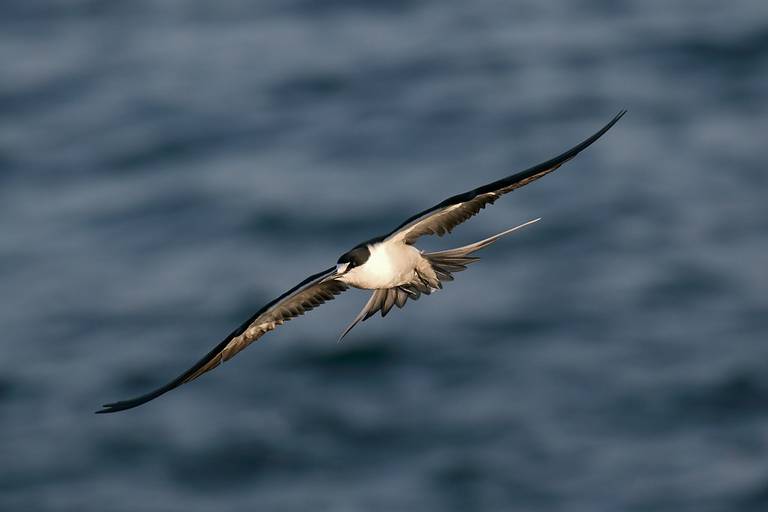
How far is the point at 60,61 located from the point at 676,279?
63.3 ft

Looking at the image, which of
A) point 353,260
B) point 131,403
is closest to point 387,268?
point 353,260

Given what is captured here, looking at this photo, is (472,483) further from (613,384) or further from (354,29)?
(354,29)

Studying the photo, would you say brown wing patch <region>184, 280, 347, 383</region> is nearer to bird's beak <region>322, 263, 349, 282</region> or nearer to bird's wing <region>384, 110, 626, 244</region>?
bird's beak <region>322, 263, 349, 282</region>

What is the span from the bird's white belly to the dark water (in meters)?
16.5

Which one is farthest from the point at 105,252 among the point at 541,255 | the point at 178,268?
the point at 541,255

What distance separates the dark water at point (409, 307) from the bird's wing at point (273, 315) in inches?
639

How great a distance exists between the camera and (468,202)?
37.5ft

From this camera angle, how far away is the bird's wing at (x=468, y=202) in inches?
436

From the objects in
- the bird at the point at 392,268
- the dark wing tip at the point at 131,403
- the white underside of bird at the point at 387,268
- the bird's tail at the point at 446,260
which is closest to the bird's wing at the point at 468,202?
the bird at the point at 392,268

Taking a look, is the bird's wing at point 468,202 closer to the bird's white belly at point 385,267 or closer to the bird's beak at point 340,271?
the bird's white belly at point 385,267

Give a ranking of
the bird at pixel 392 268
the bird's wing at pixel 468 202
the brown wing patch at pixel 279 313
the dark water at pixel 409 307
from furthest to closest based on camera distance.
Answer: the dark water at pixel 409 307, the brown wing patch at pixel 279 313, the bird at pixel 392 268, the bird's wing at pixel 468 202

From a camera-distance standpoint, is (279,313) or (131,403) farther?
(279,313)

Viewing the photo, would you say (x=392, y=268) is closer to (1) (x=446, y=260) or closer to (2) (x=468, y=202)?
(1) (x=446, y=260)

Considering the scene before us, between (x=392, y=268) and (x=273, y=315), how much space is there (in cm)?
104
